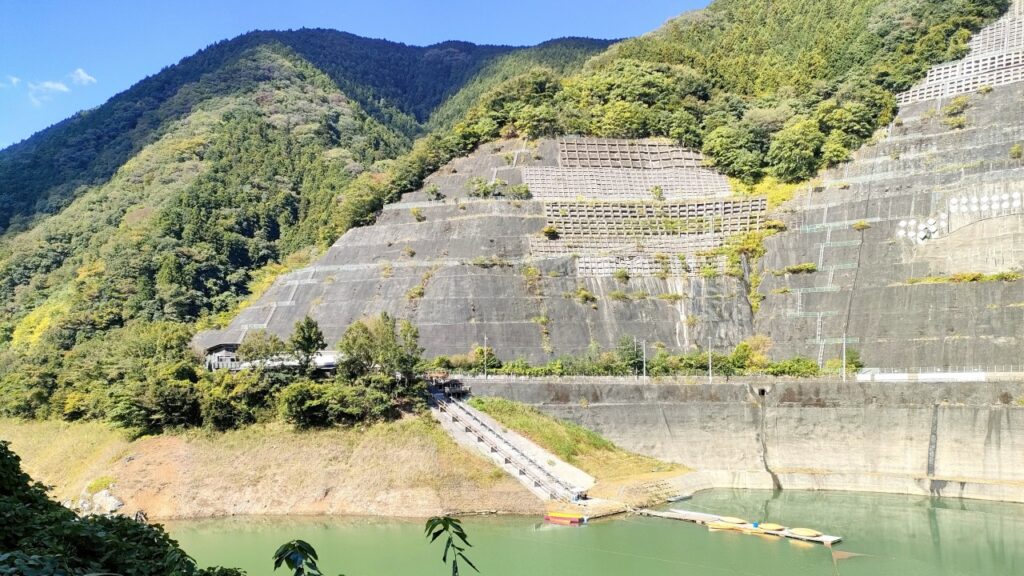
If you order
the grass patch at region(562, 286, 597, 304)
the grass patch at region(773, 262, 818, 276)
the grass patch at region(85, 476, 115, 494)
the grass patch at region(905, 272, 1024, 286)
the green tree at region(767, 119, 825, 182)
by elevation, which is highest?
the green tree at region(767, 119, 825, 182)

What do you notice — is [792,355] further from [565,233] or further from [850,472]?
[565,233]

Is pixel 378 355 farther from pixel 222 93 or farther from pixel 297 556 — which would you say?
pixel 222 93

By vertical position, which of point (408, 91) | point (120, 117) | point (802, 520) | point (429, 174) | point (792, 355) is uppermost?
point (408, 91)

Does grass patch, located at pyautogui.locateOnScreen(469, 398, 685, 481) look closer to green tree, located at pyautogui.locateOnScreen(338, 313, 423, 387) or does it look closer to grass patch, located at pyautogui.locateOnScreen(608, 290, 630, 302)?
green tree, located at pyautogui.locateOnScreen(338, 313, 423, 387)

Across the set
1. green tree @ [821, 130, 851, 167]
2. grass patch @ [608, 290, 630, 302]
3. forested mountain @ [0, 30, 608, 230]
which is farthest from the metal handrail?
forested mountain @ [0, 30, 608, 230]

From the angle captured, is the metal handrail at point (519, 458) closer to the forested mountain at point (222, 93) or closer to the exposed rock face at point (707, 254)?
the exposed rock face at point (707, 254)

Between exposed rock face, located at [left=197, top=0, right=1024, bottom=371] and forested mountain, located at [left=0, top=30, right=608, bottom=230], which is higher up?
forested mountain, located at [left=0, top=30, right=608, bottom=230]

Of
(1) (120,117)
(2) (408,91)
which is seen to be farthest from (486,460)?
(2) (408,91)
